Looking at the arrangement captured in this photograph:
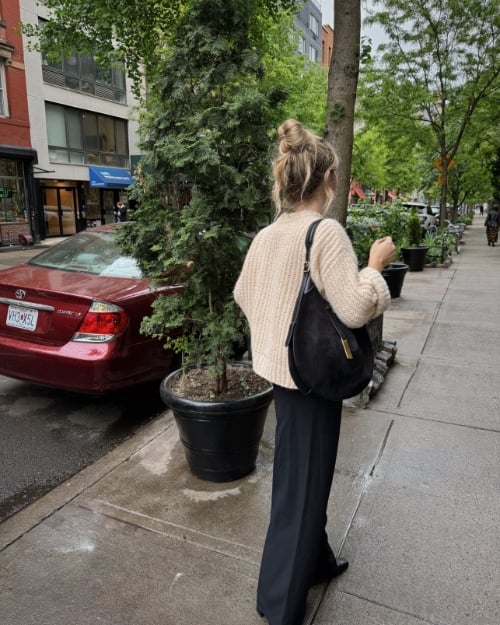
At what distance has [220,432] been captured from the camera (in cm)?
314

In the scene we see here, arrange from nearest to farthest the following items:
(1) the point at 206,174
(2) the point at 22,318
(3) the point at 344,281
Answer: (3) the point at 344,281, (1) the point at 206,174, (2) the point at 22,318

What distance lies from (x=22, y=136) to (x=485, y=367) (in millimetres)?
21880

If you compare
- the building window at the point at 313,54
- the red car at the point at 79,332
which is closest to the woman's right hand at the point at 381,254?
the red car at the point at 79,332

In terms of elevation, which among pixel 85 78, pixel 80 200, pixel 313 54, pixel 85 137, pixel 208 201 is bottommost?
pixel 80 200

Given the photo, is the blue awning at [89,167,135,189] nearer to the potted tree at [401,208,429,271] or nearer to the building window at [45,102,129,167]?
the building window at [45,102,129,167]

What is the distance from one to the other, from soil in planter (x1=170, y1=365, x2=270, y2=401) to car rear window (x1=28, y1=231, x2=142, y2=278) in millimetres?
1259

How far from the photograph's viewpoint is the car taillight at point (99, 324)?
4.11m

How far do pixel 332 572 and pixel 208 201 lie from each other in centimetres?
204

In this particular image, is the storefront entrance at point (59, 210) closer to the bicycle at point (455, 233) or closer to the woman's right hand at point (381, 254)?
the bicycle at point (455, 233)

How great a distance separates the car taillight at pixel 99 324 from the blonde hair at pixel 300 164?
8.03 ft

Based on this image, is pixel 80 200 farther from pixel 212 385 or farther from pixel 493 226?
pixel 212 385

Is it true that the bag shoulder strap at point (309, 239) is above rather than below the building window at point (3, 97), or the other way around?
below

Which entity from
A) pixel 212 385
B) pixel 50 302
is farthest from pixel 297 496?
pixel 50 302

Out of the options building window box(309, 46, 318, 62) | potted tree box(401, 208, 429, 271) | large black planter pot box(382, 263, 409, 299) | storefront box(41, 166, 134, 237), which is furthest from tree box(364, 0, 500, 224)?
building window box(309, 46, 318, 62)
